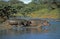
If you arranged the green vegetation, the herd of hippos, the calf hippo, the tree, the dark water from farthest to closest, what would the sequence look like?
the calf hippo
the herd of hippos
the tree
the green vegetation
the dark water

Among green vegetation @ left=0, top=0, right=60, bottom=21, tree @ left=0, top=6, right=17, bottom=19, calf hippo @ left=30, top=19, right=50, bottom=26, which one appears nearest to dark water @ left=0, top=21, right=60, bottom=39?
green vegetation @ left=0, top=0, right=60, bottom=21

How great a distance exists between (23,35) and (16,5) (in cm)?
59

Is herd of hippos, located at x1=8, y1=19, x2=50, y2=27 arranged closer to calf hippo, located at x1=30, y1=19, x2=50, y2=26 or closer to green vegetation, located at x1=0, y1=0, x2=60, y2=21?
calf hippo, located at x1=30, y1=19, x2=50, y2=26

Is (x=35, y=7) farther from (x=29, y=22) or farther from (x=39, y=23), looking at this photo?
(x=39, y=23)

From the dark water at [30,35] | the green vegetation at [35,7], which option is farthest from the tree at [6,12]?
the dark water at [30,35]

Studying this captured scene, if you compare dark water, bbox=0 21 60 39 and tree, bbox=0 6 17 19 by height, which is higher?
tree, bbox=0 6 17 19

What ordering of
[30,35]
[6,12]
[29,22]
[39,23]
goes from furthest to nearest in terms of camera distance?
1. [39,23]
2. [29,22]
3. [6,12]
4. [30,35]

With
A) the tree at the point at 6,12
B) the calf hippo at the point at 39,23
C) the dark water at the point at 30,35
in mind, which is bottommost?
the dark water at the point at 30,35

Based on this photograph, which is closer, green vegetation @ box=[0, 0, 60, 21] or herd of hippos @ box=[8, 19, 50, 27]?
green vegetation @ box=[0, 0, 60, 21]

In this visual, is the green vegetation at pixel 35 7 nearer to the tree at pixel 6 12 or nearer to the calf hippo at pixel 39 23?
the tree at pixel 6 12

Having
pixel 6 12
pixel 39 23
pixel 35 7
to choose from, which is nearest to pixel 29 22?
pixel 39 23

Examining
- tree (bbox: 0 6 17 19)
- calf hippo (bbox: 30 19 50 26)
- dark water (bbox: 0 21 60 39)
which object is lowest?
dark water (bbox: 0 21 60 39)

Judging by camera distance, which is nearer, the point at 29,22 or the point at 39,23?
the point at 29,22

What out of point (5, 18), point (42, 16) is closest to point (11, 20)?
point (5, 18)
